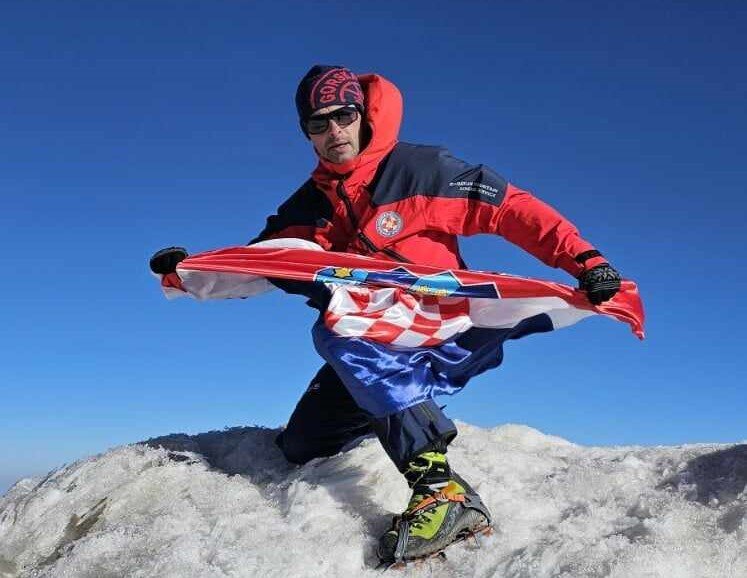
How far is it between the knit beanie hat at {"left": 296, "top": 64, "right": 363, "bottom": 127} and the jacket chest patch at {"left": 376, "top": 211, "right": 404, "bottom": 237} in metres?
0.83

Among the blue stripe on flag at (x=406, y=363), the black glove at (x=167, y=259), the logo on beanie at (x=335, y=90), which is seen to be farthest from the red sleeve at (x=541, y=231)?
the black glove at (x=167, y=259)

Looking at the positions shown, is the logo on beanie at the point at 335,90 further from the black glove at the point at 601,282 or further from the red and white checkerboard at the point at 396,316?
the black glove at the point at 601,282


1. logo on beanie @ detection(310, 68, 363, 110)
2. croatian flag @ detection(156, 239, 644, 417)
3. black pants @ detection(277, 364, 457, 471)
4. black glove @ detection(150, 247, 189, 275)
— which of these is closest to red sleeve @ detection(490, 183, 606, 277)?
croatian flag @ detection(156, 239, 644, 417)

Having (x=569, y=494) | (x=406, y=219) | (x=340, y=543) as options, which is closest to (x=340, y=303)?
(x=406, y=219)

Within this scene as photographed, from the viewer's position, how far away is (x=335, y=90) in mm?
4812

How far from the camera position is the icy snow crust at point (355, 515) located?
11.3 ft

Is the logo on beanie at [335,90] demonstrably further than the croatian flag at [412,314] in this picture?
Yes

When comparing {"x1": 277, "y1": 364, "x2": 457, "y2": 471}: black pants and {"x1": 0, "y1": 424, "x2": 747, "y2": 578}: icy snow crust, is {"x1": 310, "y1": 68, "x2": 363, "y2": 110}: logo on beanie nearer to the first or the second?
{"x1": 277, "y1": 364, "x2": 457, "y2": 471}: black pants

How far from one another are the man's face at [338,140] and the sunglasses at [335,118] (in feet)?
0.05

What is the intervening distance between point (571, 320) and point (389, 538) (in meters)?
1.80

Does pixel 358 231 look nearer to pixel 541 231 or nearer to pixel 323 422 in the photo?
pixel 541 231

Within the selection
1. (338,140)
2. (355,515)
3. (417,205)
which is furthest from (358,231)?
(355,515)

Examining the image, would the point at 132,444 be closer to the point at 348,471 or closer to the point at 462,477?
the point at 348,471

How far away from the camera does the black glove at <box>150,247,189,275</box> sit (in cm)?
512
